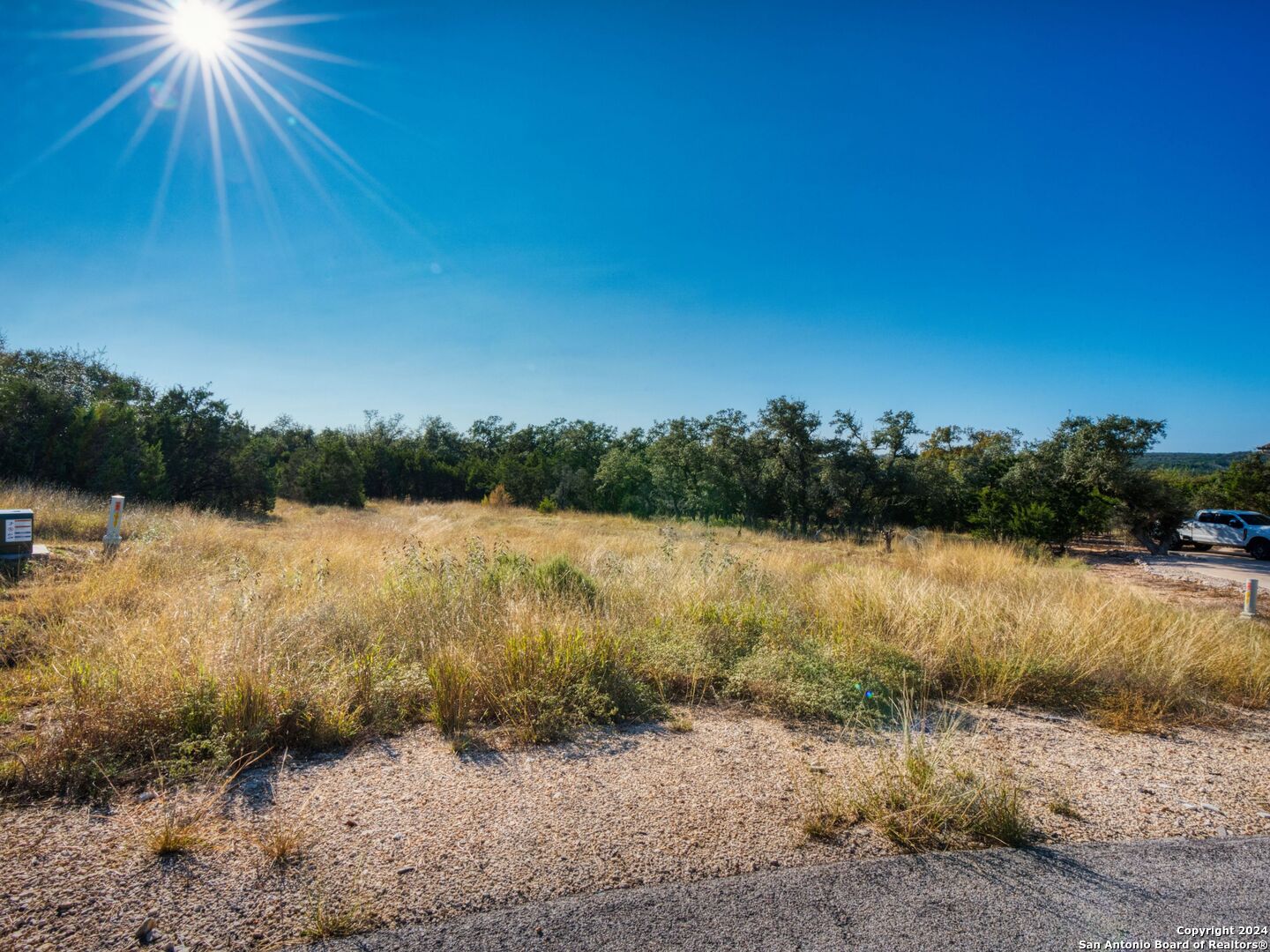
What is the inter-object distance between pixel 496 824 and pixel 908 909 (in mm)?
1719

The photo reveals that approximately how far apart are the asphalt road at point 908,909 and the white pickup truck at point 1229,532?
22.2m

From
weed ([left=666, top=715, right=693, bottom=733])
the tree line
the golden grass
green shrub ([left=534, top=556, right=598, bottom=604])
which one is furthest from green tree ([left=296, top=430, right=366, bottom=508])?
the golden grass

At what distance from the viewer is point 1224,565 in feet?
51.4

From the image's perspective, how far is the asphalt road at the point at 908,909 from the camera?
1935 mm

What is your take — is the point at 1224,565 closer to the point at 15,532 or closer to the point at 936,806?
the point at 936,806

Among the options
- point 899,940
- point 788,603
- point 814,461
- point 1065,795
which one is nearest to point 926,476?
point 814,461

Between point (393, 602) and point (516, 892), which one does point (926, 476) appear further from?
point (516, 892)

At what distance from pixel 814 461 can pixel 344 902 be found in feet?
76.5

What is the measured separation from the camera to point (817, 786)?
3010mm

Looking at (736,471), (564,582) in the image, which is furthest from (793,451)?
(564,582)

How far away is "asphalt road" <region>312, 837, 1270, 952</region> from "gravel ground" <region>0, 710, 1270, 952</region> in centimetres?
12

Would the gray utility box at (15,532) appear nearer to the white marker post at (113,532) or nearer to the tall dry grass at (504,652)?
the tall dry grass at (504,652)

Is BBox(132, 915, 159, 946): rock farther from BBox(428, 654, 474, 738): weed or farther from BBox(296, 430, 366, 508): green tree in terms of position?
BBox(296, 430, 366, 508): green tree

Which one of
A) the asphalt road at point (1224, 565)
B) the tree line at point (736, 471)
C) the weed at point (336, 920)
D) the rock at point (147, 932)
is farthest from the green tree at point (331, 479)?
the asphalt road at point (1224, 565)
